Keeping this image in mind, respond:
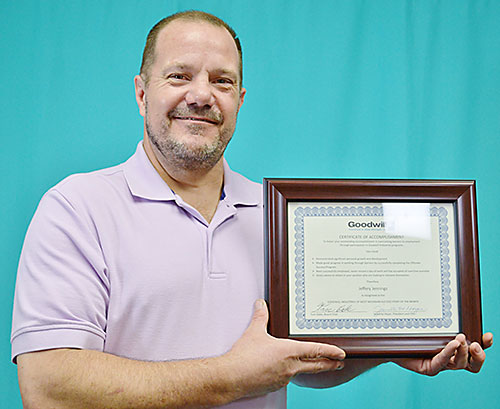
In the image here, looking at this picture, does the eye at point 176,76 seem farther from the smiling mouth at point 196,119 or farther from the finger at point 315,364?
the finger at point 315,364

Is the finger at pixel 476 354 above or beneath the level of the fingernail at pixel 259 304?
beneath

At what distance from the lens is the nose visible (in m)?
1.14

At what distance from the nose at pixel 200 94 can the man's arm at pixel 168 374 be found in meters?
0.43

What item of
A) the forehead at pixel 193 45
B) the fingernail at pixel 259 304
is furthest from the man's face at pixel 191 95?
the fingernail at pixel 259 304

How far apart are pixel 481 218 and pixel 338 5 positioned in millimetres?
798

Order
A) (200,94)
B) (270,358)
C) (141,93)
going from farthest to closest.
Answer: (141,93), (200,94), (270,358)

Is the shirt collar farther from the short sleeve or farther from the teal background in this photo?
the teal background

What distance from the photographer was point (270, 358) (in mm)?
977

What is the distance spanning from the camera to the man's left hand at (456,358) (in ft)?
3.29

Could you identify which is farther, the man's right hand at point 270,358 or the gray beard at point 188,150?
the gray beard at point 188,150

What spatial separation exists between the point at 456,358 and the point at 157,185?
0.66 meters

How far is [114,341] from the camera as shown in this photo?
3.46ft

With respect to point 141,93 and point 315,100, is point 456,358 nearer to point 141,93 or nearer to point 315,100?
point 141,93
